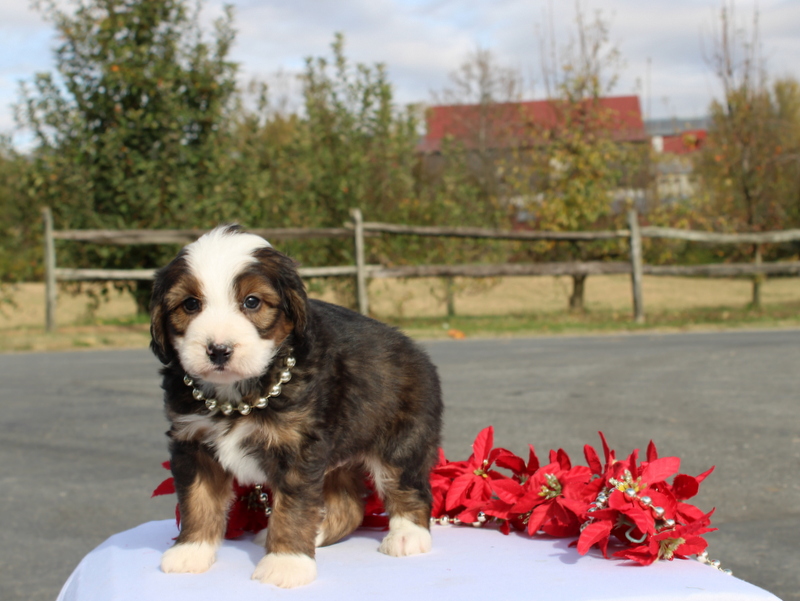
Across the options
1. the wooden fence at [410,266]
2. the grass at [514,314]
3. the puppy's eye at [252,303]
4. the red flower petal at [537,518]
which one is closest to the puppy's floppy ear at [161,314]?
the puppy's eye at [252,303]

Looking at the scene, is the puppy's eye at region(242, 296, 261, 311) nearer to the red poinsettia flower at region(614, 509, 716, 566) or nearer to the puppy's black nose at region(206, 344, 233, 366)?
the puppy's black nose at region(206, 344, 233, 366)

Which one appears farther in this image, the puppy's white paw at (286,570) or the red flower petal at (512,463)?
the red flower petal at (512,463)

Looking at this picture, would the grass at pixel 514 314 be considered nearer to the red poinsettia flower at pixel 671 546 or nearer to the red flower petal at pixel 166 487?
the red flower petal at pixel 166 487

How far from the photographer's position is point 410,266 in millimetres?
15781

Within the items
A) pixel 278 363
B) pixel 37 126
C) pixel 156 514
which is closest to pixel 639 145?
pixel 37 126

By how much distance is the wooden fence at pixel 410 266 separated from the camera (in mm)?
14336

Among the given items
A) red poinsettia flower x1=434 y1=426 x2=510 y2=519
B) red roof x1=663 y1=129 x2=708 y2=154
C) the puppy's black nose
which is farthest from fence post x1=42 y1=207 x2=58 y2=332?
red roof x1=663 y1=129 x2=708 y2=154

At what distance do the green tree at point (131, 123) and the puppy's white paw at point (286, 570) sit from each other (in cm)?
1359

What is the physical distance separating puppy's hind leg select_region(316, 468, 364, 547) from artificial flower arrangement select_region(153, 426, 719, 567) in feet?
0.37

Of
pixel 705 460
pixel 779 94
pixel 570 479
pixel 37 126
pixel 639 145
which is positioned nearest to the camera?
pixel 570 479

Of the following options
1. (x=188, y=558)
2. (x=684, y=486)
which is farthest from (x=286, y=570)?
(x=684, y=486)

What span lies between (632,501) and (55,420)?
6311 mm

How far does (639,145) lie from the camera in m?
Result: 21.2

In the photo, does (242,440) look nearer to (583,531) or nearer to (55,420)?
(583,531)
